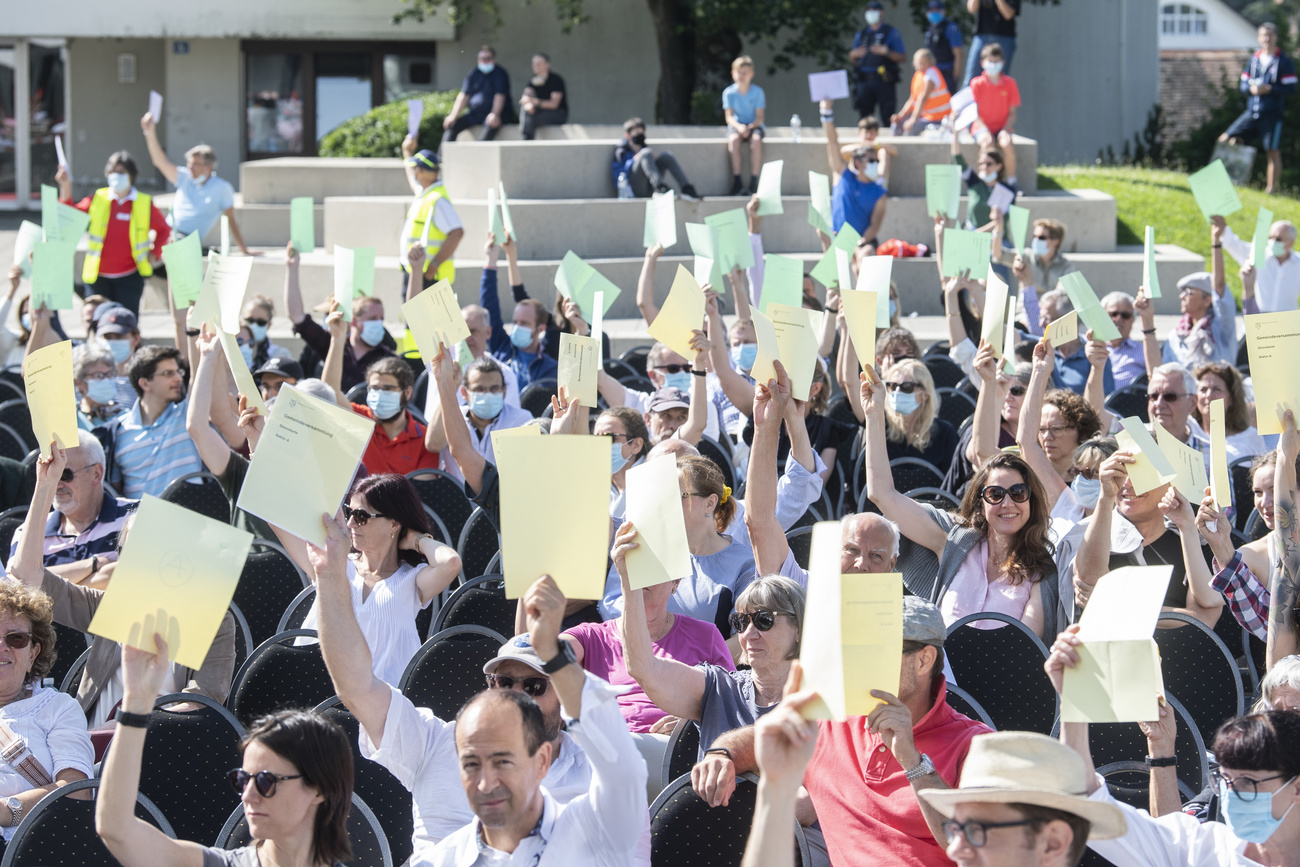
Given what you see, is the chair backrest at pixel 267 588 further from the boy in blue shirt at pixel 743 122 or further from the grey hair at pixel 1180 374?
the boy in blue shirt at pixel 743 122

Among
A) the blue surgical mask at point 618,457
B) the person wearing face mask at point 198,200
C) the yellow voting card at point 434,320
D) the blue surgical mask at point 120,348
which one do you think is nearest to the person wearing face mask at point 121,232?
the person wearing face mask at point 198,200

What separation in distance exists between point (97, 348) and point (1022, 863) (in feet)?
20.7

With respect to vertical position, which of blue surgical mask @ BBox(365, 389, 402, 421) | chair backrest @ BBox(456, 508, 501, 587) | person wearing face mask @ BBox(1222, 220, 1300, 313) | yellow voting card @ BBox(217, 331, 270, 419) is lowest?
chair backrest @ BBox(456, 508, 501, 587)

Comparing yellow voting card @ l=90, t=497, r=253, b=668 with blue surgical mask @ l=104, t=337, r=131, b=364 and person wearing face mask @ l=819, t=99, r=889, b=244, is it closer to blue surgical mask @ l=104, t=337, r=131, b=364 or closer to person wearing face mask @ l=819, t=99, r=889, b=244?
blue surgical mask @ l=104, t=337, r=131, b=364

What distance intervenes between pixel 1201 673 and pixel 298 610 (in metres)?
3.04

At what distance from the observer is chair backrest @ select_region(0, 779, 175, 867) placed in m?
3.43

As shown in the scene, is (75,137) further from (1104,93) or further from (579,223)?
(1104,93)

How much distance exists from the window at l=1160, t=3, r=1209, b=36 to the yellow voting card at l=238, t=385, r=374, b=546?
4300 centimetres

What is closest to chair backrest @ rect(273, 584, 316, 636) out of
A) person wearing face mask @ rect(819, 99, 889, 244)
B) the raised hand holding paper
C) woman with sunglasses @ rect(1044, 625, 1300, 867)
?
woman with sunglasses @ rect(1044, 625, 1300, 867)

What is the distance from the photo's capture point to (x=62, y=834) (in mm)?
3447

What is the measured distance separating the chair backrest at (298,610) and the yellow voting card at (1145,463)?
2.77 m

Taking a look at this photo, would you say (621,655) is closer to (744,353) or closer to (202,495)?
(202,495)

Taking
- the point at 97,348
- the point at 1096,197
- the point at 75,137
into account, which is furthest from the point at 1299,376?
the point at 75,137

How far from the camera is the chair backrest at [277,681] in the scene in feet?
14.3
